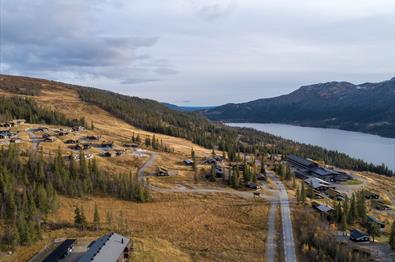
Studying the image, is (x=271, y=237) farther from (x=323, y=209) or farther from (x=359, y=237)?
(x=323, y=209)

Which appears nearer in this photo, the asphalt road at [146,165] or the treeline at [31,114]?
the asphalt road at [146,165]

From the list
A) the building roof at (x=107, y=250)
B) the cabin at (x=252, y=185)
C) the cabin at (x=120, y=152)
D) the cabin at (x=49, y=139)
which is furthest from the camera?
the cabin at (x=49, y=139)

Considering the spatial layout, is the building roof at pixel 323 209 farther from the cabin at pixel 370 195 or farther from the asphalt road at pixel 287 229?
→ the cabin at pixel 370 195

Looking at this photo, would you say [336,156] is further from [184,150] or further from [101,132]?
[101,132]

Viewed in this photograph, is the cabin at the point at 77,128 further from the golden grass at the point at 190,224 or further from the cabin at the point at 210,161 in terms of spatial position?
the golden grass at the point at 190,224

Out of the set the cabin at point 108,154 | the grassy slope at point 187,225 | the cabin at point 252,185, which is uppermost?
the cabin at point 108,154

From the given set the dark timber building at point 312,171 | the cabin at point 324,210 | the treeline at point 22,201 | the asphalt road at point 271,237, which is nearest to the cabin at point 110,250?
the treeline at point 22,201

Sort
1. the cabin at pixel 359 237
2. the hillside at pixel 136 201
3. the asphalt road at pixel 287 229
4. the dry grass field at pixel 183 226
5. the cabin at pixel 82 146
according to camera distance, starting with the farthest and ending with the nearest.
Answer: the cabin at pixel 82 146, the cabin at pixel 359 237, the hillside at pixel 136 201, the asphalt road at pixel 287 229, the dry grass field at pixel 183 226

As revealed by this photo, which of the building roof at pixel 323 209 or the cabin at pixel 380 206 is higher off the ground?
the building roof at pixel 323 209
